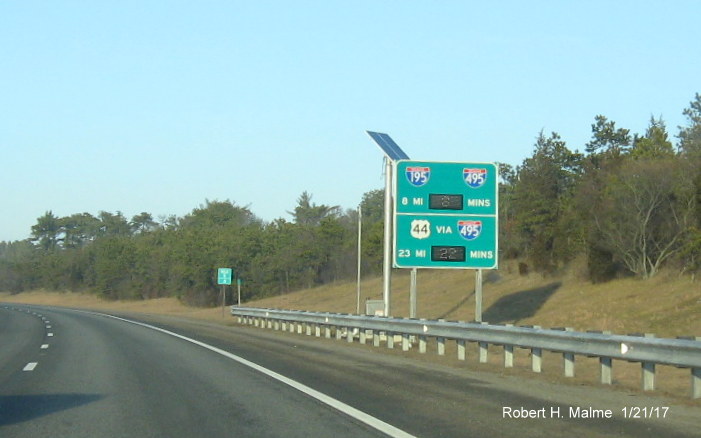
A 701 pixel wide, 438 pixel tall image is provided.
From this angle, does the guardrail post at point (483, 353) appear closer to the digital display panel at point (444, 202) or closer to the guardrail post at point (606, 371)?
the guardrail post at point (606, 371)

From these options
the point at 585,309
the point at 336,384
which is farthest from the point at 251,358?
the point at 585,309

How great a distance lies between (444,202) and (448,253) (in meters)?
1.61

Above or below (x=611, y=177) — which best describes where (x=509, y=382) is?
below

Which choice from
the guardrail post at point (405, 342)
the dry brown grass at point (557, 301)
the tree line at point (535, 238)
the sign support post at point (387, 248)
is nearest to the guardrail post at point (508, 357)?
the guardrail post at point (405, 342)

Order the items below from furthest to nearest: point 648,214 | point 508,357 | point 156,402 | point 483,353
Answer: point 648,214
point 483,353
point 508,357
point 156,402

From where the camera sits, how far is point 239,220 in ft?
549

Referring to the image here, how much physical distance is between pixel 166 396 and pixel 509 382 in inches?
217

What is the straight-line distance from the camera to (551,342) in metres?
16.0

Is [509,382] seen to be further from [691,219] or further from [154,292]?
[154,292]

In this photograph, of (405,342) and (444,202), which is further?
(444,202)

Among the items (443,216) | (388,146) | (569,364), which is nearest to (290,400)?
(569,364)

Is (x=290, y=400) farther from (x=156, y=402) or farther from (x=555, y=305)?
(x=555, y=305)

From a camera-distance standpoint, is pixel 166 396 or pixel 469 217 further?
pixel 469 217

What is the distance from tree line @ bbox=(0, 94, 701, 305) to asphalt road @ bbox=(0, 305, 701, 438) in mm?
31631
